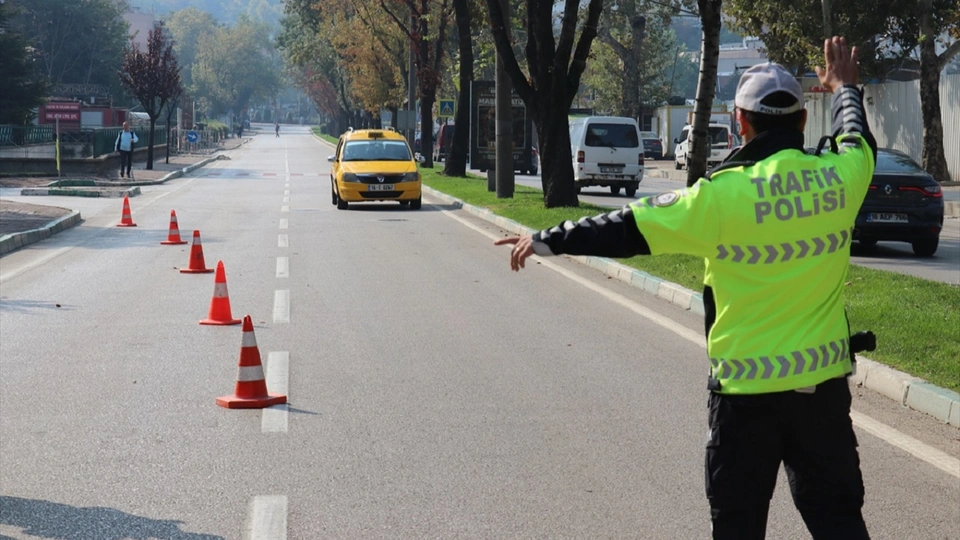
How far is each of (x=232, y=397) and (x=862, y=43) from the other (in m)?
33.0

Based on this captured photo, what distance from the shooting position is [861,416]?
7.76m

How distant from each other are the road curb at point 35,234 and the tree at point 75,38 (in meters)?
76.2

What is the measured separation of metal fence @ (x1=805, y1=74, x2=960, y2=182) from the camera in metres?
36.9

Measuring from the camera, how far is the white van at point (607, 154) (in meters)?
33.3

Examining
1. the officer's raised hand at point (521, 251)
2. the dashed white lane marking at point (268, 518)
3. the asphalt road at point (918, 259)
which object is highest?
the officer's raised hand at point (521, 251)

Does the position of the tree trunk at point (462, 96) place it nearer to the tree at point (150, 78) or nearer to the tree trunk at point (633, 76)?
the tree at point (150, 78)

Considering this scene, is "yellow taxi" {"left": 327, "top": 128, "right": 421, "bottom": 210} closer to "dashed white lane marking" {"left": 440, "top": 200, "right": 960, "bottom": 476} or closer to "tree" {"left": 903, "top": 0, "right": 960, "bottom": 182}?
"tree" {"left": 903, "top": 0, "right": 960, "bottom": 182}

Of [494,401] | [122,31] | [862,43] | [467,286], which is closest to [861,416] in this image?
[494,401]

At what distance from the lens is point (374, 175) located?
27750 mm

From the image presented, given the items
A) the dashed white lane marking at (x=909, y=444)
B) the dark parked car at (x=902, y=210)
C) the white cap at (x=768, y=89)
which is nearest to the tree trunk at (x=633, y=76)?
the dark parked car at (x=902, y=210)

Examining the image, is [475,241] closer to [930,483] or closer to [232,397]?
[232,397]

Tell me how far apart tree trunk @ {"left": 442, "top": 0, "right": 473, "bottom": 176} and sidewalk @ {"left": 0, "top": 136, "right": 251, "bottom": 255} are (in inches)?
365

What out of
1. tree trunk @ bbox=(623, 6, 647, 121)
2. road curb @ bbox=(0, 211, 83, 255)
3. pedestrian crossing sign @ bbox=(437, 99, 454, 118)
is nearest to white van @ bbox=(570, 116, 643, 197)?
pedestrian crossing sign @ bbox=(437, 99, 454, 118)

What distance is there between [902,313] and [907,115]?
3087 cm
